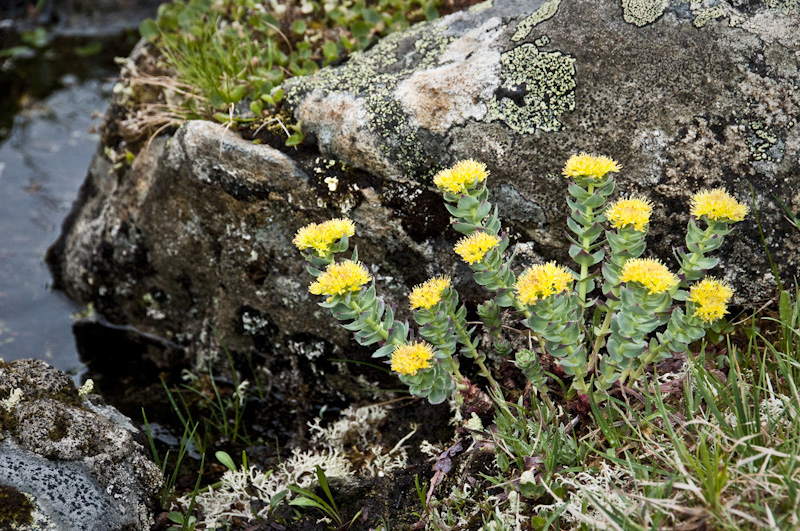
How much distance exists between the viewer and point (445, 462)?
2.75m

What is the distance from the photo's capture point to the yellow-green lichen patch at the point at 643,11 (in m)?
3.02

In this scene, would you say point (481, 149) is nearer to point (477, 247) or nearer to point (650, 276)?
point (477, 247)

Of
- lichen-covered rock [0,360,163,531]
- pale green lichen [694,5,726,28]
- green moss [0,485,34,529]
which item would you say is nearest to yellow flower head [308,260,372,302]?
lichen-covered rock [0,360,163,531]

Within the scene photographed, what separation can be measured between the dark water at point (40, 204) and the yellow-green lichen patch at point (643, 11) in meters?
3.81

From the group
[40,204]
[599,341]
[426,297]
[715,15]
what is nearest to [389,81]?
[426,297]

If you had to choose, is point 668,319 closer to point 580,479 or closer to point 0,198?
point 580,479

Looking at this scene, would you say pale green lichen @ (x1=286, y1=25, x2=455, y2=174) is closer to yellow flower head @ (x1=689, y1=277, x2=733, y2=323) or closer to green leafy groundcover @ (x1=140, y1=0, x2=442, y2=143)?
green leafy groundcover @ (x1=140, y1=0, x2=442, y2=143)

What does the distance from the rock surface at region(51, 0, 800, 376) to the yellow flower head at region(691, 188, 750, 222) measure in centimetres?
58

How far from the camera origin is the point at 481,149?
3.09 m

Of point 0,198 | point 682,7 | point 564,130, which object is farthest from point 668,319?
point 0,198

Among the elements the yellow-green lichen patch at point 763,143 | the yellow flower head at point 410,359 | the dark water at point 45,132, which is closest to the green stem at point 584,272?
the yellow flower head at point 410,359

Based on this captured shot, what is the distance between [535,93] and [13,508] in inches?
106

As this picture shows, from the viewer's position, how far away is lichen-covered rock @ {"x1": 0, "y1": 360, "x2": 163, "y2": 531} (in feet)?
7.95

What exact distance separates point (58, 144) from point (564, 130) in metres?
5.03
